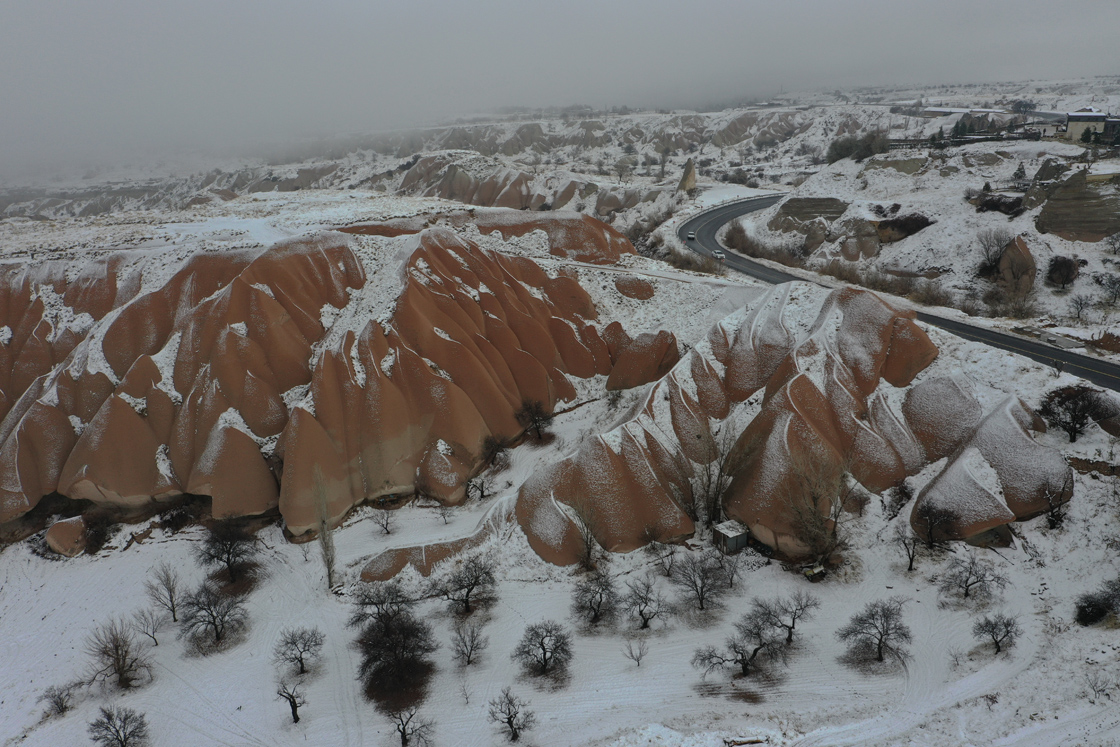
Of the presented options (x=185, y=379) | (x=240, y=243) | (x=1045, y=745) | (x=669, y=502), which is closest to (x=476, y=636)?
(x=669, y=502)

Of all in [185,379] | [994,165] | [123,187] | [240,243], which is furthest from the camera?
[123,187]

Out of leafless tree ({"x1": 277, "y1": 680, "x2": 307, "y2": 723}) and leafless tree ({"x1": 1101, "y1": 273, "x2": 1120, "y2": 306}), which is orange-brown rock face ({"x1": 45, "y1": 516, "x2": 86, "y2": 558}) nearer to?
leafless tree ({"x1": 277, "y1": 680, "x2": 307, "y2": 723})

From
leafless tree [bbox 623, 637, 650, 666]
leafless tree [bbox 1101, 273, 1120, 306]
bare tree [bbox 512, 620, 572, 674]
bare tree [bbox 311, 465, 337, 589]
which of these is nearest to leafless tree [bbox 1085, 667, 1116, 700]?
leafless tree [bbox 623, 637, 650, 666]

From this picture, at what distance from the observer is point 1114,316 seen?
46188 millimetres

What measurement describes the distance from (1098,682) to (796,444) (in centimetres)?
1619

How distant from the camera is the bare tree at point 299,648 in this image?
29.5 metres

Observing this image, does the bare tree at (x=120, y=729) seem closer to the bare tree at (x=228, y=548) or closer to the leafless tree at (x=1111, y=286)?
the bare tree at (x=228, y=548)

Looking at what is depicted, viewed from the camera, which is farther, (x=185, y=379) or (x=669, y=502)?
(x=185, y=379)

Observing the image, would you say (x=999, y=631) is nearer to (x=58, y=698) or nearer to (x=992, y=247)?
(x=58, y=698)

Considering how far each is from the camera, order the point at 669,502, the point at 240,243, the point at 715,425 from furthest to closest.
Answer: the point at 240,243
the point at 715,425
the point at 669,502

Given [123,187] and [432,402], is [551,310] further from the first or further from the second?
[123,187]

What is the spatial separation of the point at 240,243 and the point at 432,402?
2565 cm

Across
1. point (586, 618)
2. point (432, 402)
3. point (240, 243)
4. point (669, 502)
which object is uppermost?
point (240, 243)

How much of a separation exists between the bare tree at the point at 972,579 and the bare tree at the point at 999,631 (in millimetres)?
1945
